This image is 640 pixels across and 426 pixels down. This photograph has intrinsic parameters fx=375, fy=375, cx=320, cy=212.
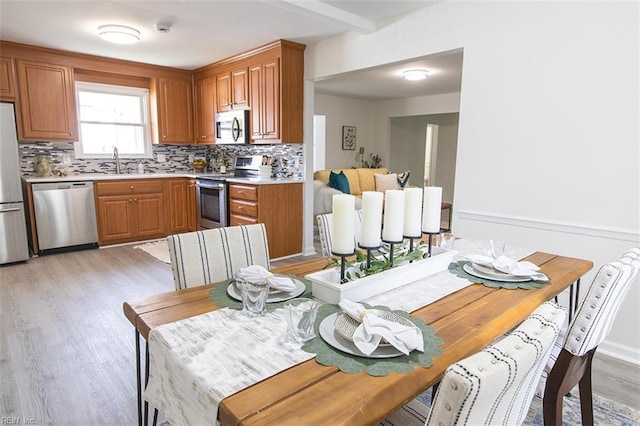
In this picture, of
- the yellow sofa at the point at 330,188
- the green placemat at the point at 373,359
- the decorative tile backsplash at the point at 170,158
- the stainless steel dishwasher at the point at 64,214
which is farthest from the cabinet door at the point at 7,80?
the green placemat at the point at 373,359

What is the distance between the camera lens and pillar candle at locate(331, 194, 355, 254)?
4.22ft

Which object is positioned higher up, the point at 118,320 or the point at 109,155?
the point at 109,155

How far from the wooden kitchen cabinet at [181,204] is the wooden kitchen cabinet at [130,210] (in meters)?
0.11

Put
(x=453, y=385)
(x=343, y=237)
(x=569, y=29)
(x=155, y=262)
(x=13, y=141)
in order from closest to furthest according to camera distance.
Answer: (x=453, y=385)
(x=343, y=237)
(x=569, y=29)
(x=13, y=141)
(x=155, y=262)

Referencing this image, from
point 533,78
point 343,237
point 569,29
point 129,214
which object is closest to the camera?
point 343,237

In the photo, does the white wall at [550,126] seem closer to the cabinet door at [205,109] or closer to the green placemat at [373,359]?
the green placemat at [373,359]

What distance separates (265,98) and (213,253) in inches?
120

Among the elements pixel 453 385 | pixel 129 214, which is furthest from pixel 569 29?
pixel 129 214

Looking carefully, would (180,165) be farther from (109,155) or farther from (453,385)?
(453,385)

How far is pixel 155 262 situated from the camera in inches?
169

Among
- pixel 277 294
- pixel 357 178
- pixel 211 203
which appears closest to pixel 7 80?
pixel 211 203

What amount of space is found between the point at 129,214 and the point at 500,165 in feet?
14.8

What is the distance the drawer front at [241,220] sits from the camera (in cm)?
423

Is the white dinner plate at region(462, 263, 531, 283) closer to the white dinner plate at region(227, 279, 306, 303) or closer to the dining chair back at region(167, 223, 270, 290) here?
the white dinner plate at region(227, 279, 306, 303)
